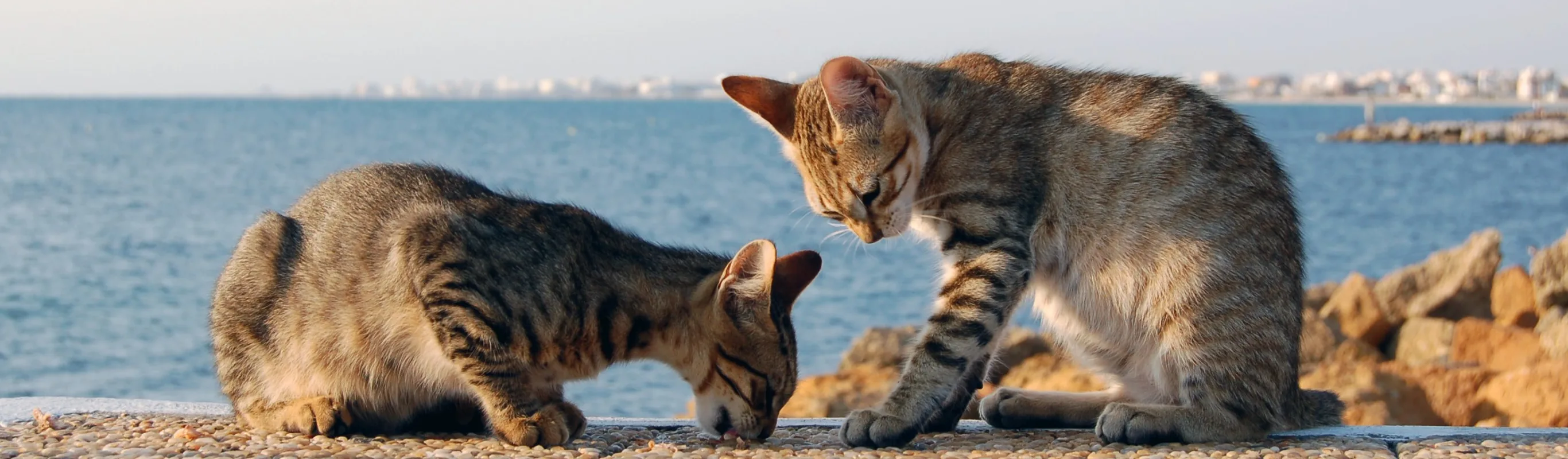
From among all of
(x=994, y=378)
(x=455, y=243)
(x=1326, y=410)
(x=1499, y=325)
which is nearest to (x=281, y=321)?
(x=455, y=243)

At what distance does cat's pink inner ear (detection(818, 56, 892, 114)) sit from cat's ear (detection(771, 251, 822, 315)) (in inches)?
20.6

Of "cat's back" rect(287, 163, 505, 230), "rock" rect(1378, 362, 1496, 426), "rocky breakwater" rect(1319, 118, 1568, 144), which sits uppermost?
"cat's back" rect(287, 163, 505, 230)

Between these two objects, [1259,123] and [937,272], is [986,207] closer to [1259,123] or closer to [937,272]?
[937,272]

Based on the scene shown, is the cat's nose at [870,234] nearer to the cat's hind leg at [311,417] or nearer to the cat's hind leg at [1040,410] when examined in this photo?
the cat's hind leg at [1040,410]

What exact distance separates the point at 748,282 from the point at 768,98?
87 cm

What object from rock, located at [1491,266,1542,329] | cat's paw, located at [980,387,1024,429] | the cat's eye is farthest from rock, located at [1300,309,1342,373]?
the cat's eye

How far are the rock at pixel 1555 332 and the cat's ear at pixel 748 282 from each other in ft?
21.9

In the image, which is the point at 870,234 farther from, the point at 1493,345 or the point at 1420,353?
the point at 1420,353

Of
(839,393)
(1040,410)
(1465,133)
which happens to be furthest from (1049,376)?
(1465,133)

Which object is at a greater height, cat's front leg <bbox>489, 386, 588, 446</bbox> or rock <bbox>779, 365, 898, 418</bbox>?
cat's front leg <bbox>489, 386, 588, 446</bbox>

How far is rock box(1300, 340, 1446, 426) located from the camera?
7.27 m

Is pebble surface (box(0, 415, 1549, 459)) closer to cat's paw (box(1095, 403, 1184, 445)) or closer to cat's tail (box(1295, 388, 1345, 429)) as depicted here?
cat's paw (box(1095, 403, 1184, 445))

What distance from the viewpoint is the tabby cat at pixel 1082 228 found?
423 centimetres

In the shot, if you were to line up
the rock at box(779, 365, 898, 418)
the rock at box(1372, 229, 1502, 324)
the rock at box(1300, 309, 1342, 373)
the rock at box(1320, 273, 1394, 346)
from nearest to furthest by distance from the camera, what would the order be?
the rock at box(779, 365, 898, 418) < the rock at box(1300, 309, 1342, 373) < the rock at box(1320, 273, 1394, 346) < the rock at box(1372, 229, 1502, 324)
